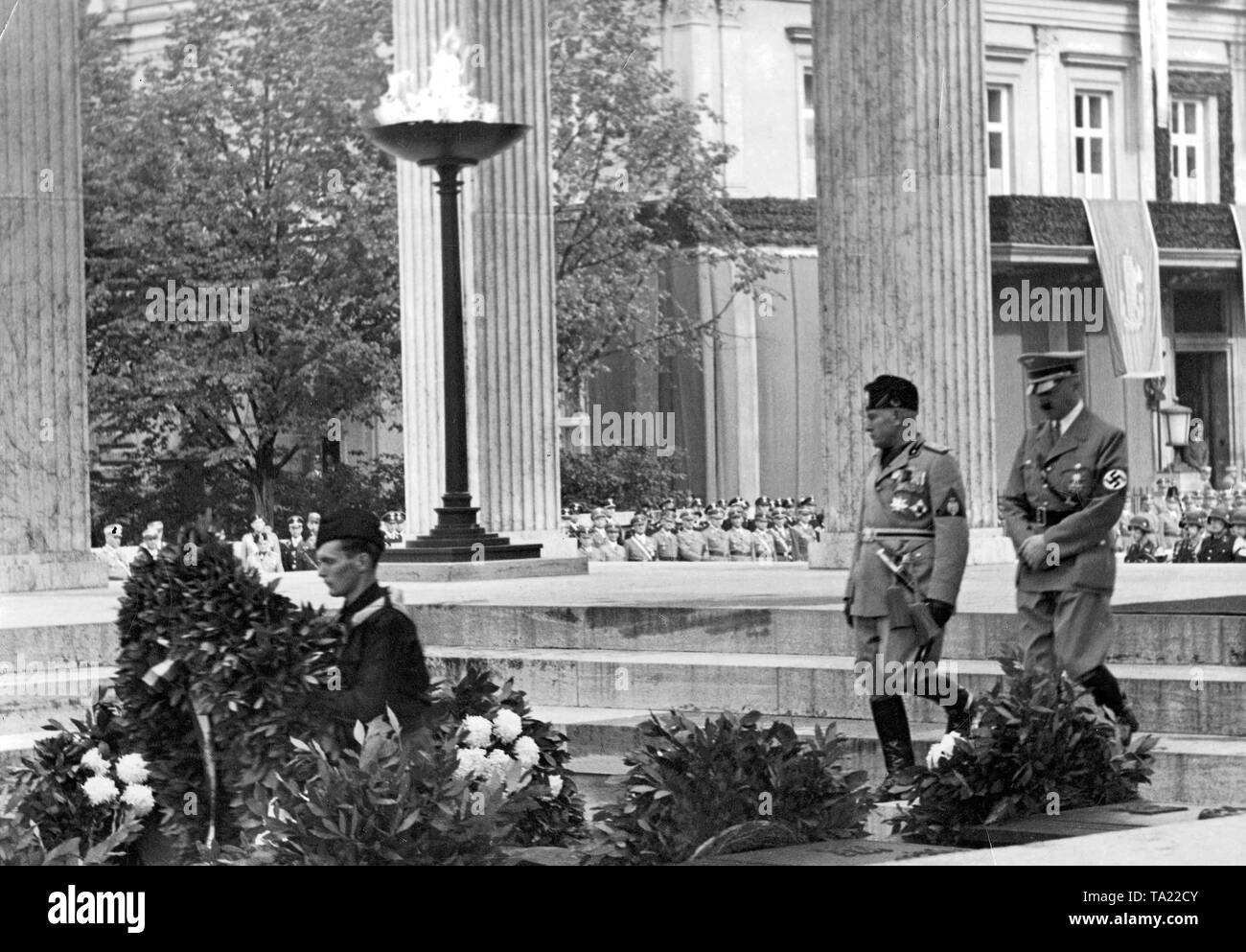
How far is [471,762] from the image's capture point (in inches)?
328

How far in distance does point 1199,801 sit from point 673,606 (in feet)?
14.6

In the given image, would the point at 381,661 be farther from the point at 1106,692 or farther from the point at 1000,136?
the point at 1000,136

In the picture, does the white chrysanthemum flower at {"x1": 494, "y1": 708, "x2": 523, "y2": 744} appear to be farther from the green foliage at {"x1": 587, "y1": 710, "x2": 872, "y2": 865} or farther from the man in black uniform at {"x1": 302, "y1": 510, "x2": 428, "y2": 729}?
the man in black uniform at {"x1": 302, "y1": 510, "x2": 428, "y2": 729}

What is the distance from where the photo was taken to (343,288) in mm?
33781

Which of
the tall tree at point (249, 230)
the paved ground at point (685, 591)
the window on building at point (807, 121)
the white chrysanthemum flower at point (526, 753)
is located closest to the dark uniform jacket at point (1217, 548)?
the paved ground at point (685, 591)

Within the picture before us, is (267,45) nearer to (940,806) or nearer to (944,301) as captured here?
(944,301)

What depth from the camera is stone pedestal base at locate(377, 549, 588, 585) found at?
18625 mm

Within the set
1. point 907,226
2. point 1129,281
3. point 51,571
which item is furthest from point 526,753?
point 1129,281

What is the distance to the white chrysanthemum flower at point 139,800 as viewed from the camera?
27.0ft

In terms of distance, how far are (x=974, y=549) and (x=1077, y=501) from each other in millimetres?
8829

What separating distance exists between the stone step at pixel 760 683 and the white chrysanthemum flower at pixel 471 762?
310 cm

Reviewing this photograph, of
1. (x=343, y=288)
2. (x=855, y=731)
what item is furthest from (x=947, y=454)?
A: (x=343, y=288)

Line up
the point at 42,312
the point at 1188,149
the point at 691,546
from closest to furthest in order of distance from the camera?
the point at 42,312, the point at 691,546, the point at 1188,149

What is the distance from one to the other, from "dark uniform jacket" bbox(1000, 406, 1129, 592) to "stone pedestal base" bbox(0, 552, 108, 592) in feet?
31.9
